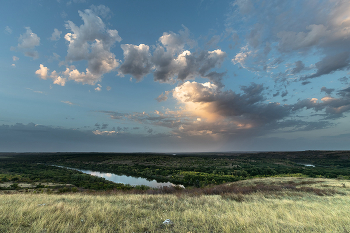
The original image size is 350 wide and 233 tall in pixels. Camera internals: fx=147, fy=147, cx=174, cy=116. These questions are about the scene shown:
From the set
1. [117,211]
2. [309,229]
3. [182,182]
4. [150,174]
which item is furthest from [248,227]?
[150,174]

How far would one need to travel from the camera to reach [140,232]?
5.35m

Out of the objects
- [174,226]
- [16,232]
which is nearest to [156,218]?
[174,226]

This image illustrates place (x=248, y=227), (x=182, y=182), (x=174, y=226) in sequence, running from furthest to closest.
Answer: (x=182, y=182) < (x=174, y=226) < (x=248, y=227)

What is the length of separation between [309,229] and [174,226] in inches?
203

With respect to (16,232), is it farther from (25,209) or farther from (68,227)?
(25,209)

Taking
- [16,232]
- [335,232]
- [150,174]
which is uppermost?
[16,232]

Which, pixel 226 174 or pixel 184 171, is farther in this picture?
pixel 184 171

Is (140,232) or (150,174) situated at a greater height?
(140,232)

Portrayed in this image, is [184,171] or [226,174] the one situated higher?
[226,174]

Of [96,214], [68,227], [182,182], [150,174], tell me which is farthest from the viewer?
[150,174]

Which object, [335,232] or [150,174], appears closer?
[335,232]

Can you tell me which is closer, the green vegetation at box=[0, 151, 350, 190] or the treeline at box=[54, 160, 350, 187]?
the green vegetation at box=[0, 151, 350, 190]

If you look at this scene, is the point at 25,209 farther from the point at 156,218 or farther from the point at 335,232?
the point at 335,232

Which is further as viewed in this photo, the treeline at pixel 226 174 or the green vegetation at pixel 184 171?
the treeline at pixel 226 174
